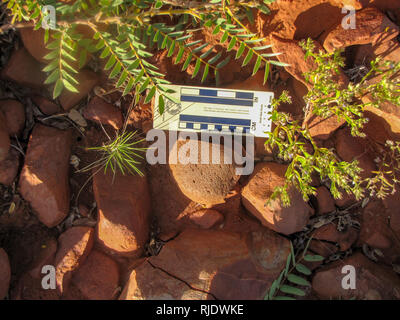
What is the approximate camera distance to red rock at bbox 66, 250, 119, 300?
271cm

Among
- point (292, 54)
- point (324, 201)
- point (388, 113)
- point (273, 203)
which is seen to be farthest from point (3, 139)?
point (388, 113)

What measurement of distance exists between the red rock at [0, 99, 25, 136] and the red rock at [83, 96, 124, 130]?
1.71ft

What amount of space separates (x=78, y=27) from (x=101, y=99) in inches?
23.6

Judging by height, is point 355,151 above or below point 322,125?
below

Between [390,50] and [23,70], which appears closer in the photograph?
[390,50]

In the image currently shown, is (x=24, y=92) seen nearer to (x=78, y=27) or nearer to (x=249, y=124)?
(x=78, y=27)

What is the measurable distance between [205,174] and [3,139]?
1608 millimetres

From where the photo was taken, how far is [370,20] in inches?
92.7

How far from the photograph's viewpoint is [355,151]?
8.86 feet

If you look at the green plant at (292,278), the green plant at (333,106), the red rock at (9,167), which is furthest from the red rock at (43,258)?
the green plant at (333,106)

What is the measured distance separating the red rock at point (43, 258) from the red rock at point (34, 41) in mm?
1557

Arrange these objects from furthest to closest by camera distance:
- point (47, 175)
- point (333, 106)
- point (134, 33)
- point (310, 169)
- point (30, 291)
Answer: point (30, 291)
point (47, 175)
point (333, 106)
point (134, 33)
point (310, 169)

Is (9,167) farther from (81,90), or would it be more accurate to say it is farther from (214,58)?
(214,58)

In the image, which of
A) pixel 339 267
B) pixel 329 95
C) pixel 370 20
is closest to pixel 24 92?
pixel 329 95
